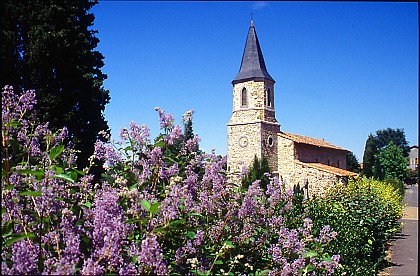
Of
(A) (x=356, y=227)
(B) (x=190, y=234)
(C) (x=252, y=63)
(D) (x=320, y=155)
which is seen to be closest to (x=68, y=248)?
(B) (x=190, y=234)

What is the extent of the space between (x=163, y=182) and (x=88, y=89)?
11038mm

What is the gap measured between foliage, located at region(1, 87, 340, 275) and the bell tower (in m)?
23.9

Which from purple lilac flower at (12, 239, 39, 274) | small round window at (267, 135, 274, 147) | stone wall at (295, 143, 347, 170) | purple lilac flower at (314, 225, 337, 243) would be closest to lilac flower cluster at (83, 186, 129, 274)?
purple lilac flower at (12, 239, 39, 274)

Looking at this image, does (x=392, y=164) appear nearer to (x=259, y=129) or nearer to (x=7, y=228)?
(x=259, y=129)

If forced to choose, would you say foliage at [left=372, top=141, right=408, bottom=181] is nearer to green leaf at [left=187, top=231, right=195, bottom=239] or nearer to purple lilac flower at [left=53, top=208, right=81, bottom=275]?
green leaf at [left=187, top=231, right=195, bottom=239]

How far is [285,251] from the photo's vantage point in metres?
2.78

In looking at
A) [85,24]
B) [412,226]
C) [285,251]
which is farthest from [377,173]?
[285,251]

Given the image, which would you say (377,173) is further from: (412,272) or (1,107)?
(1,107)

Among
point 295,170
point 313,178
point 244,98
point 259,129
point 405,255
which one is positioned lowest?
point 405,255

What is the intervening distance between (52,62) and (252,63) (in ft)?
60.1

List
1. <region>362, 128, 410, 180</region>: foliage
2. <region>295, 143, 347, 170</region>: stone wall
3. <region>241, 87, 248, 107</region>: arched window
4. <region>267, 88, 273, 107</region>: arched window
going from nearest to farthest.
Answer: <region>241, 87, 248, 107</region>: arched window → <region>267, 88, 273, 107</region>: arched window → <region>295, 143, 347, 170</region>: stone wall → <region>362, 128, 410, 180</region>: foliage

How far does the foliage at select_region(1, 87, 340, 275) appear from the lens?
164cm

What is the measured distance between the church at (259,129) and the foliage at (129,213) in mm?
23817

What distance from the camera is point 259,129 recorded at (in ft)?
87.6
